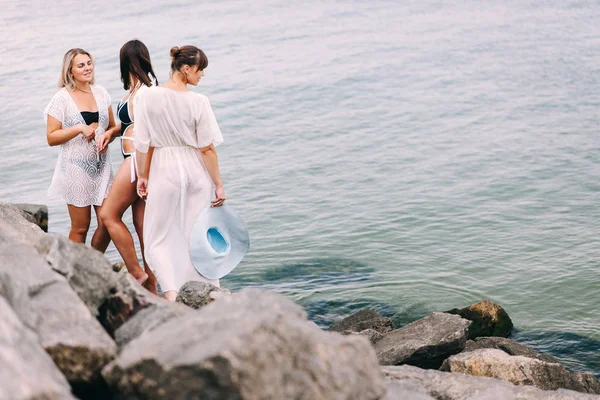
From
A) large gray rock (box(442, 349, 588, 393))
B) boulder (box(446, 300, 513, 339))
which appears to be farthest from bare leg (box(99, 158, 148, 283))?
boulder (box(446, 300, 513, 339))

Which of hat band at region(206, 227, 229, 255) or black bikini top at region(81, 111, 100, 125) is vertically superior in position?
black bikini top at region(81, 111, 100, 125)

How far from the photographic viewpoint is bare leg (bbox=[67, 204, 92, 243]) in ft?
24.7

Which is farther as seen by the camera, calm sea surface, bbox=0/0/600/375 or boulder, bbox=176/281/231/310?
calm sea surface, bbox=0/0/600/375

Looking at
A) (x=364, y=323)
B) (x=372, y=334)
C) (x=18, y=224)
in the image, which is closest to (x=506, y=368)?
(x=372, y=334)

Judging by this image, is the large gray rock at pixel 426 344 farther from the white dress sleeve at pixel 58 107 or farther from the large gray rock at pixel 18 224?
the white dress sleeve at pixel 58 107

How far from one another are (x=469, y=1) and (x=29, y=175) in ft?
73.9

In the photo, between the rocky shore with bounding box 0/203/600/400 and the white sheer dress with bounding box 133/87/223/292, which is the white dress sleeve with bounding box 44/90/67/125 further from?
the rocky shore with bounding box 0/203/600/400

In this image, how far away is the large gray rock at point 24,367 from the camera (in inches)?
112

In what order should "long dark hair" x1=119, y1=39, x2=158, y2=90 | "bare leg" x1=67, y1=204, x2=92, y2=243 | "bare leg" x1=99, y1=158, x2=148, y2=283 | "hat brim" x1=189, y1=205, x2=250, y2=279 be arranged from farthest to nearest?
"bare leg" x1=67, y1=204, x2=92, y2=243, "bare leg" x1=99, y1=158, x2=148, y2=283, "hat brim" x1=189, y1=205, x2=250, y2=279, "long dark hair" x1=119, y1=39, x2=158, y2=90

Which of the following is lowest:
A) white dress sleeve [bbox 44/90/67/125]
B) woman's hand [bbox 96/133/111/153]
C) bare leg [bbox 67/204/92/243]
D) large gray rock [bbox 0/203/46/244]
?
bare leg [bbox 67/204/92/243]

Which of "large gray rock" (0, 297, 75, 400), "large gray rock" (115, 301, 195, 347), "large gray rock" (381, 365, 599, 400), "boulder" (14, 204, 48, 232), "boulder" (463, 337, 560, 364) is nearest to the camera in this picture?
"large gray rock" (0, 297, 75, 400)

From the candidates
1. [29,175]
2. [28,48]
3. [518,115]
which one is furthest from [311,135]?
[28,48]

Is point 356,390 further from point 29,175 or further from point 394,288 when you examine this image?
point 29,175

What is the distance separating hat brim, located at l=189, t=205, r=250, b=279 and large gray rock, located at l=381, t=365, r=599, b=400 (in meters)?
2.37
